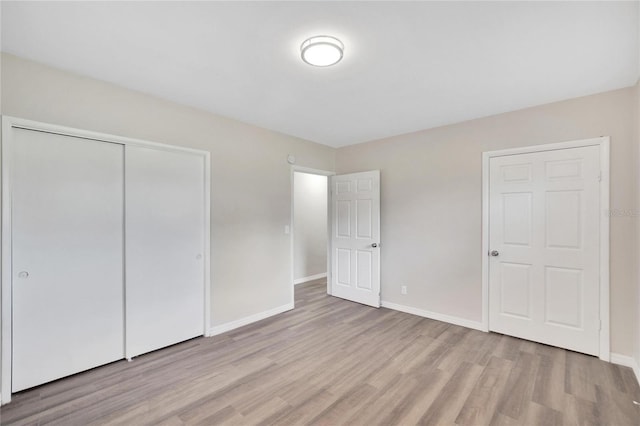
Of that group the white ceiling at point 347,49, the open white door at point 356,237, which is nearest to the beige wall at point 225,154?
the white ceiling at point 347,49

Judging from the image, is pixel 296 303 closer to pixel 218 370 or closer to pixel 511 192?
pixel 218 370

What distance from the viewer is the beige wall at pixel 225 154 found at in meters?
2.19

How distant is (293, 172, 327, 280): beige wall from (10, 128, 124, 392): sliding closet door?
3.48m

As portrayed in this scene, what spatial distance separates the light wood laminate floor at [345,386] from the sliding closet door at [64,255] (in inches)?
9.6

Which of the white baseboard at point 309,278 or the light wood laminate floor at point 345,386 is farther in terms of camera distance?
the white baseboard at point 309,278

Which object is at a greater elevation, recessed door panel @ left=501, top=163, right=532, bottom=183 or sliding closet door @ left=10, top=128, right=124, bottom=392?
recessed door panel @ left=501, top=163, right=532, bottom=183

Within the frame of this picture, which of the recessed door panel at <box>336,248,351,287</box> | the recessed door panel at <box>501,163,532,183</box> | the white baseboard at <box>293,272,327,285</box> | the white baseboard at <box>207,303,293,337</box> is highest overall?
the recessed door panel at <box>501,163,532,183</box>

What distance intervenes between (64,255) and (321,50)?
2.59m

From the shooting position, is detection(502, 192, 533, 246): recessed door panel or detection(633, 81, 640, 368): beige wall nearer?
detection(633, 81, 640, 368): beige wall

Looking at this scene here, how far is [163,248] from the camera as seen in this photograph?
283 cm

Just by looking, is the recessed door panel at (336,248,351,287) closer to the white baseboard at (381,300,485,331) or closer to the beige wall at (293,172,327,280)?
the white baseboard at (381,300,485,331)

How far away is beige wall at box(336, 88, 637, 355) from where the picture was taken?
2535 mm

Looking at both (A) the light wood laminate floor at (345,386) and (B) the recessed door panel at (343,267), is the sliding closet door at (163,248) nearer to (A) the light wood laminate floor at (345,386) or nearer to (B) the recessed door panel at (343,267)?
(A) the light wood laminate floor at (345,386)

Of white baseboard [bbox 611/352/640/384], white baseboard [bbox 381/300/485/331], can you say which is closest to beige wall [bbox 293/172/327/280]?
white baseboard [bbox 381/300/485/331]
